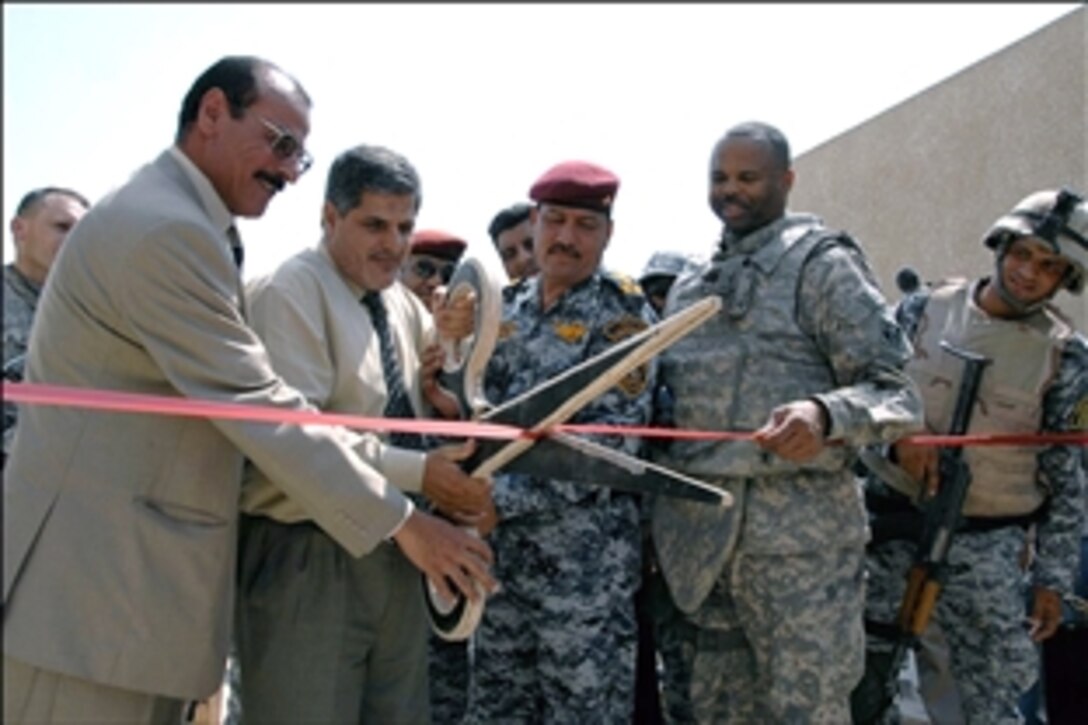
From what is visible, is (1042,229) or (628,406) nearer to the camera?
(628,406)

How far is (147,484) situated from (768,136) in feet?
6.58

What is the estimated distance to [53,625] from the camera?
205 centimetres

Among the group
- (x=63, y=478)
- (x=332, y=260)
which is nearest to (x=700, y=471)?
(x=332, y=260)

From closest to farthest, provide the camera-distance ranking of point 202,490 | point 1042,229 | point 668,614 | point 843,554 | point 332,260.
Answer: point 202,490
point 332,260
point 843,554
point 668,614
point 1042,229

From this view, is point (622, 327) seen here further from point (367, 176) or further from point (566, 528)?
point (367, 176)

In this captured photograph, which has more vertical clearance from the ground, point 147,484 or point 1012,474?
point 147,484

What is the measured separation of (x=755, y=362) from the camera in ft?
10.3

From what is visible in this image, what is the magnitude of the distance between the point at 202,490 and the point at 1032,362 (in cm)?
306

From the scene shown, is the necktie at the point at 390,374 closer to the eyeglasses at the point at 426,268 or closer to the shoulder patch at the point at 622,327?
the shoulder patch at the point at 622,327

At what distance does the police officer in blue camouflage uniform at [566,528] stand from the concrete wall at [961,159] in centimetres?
368

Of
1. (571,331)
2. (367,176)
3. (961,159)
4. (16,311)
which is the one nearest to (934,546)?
(571,331)

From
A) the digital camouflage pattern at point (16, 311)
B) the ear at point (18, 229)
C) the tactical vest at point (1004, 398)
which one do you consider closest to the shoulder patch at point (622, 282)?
the tactical vest at point (1004, 398)

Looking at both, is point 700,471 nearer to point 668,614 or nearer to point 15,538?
point 668,614

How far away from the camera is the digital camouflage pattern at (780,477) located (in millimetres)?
2994
